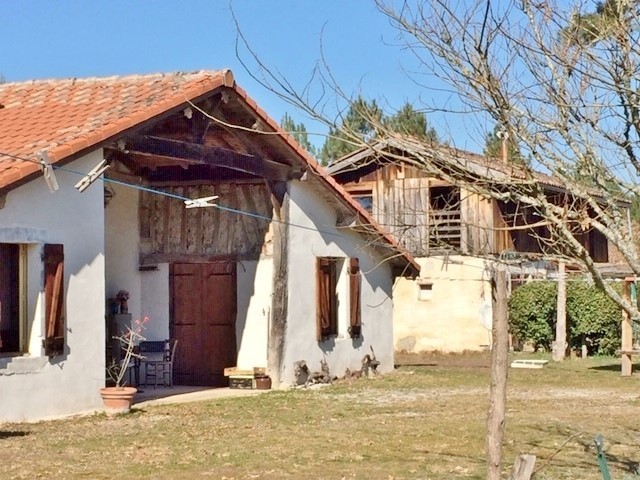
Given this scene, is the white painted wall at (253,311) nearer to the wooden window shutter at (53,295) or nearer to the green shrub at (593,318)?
the wooden window shutter at (53,295)

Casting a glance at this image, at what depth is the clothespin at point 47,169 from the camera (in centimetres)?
1170

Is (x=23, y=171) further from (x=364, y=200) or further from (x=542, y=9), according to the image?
(x=364, y=200)

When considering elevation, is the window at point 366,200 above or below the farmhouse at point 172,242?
above

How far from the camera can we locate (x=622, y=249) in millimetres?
6137

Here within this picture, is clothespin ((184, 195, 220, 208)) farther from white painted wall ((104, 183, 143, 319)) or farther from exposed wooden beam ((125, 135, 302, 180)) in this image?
white painted wall ((104, 183, 143, 319))

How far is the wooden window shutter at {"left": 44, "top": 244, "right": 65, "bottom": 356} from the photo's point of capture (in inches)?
483

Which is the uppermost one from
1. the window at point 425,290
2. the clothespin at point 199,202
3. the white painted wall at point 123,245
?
the clothespin at point 199,202

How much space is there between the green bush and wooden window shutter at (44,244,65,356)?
1348 cm

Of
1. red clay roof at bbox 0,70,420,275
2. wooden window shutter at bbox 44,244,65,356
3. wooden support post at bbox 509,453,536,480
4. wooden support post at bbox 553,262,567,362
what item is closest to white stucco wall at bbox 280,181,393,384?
red clay roof at bbox 0,70,420,275

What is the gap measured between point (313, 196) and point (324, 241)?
85cm

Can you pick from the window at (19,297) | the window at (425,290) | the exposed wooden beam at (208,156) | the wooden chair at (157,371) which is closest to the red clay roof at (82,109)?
the exposed wooden beam at (208,156)

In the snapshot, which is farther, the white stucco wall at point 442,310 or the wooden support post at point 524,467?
the white stucco wall at point 442,310

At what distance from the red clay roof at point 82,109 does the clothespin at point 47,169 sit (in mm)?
63

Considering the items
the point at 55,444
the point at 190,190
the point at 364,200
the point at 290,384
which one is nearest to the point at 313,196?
the point at 190,190
